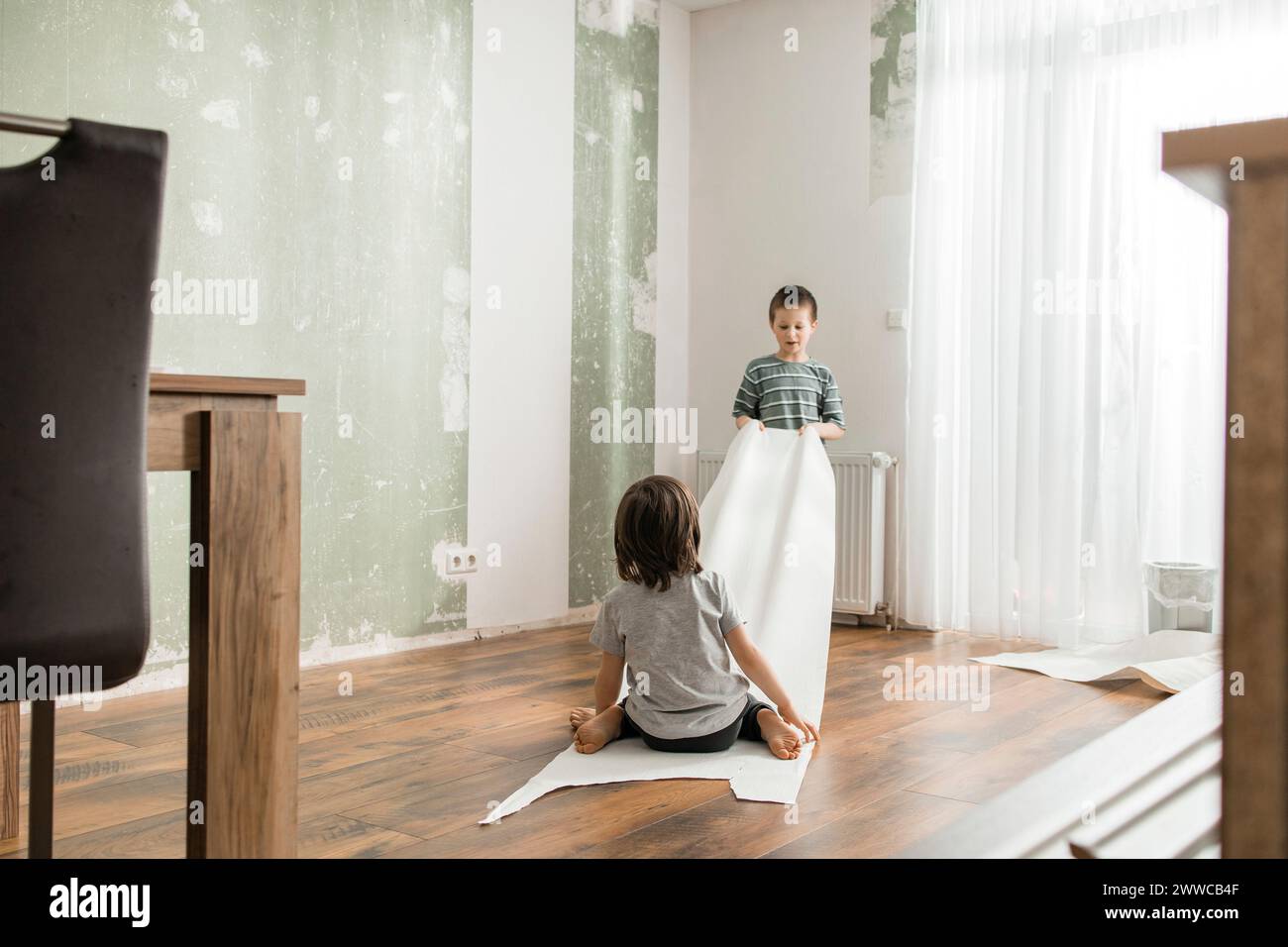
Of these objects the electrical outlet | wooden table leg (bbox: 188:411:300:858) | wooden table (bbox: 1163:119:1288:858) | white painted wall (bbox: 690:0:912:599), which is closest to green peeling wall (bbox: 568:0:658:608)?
white painted wall (bbox: 690:0:912:599)

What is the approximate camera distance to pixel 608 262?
444 centimetres

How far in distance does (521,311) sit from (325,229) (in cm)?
87

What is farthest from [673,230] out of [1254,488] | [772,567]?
[1254,488]

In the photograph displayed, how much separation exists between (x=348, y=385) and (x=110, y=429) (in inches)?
94.2

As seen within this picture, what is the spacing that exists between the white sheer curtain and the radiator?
0.35 feet

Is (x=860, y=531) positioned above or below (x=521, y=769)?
above

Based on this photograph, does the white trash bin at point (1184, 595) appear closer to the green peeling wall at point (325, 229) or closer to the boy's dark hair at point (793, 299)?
the boy's dark hair at point (793, 299)

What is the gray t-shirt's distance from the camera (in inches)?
90.7

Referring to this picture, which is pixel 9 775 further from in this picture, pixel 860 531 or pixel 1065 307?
pixel 1065 307

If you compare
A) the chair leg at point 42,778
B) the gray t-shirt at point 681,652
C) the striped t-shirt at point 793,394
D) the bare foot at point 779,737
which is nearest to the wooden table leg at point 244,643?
the chair leg at point 42,778

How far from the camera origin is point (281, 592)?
1.29 m

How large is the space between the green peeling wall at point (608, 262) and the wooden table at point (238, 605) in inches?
118

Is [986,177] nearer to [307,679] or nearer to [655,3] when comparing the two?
[655,3]
